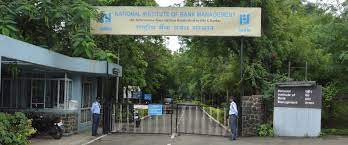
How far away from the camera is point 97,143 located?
2033cm

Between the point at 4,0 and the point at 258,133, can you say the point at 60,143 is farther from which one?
the point at 258,133

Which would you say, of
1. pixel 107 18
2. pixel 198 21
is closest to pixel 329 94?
pixel 198 21

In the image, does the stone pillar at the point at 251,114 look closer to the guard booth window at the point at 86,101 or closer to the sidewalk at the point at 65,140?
the sidewalk at the point at 65,140

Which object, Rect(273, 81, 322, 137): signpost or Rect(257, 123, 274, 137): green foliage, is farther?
Rect(257, 123, 274, 137): green foliage

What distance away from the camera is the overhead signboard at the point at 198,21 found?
2394 centimetres

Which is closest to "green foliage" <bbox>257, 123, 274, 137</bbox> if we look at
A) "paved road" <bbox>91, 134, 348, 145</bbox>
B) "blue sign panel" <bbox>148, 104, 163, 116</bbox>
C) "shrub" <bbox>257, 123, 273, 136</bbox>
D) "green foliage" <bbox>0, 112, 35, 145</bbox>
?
"shrub" <bbox>257, 123, 273, 136</bbox>

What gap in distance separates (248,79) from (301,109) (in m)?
4.15

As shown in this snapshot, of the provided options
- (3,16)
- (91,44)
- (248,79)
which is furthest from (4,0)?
(248,79)

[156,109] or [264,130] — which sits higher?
[156,109]

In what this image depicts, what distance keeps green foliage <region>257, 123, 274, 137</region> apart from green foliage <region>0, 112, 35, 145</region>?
36.1ft

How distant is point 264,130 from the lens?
78.0 ft

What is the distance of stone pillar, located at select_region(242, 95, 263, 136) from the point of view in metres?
24.0

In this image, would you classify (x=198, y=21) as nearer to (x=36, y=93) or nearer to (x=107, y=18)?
(x=107, y=18)

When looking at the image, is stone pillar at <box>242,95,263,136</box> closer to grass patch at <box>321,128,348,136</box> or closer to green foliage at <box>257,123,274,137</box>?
green foliage at <box>257,123,274,137</box>
